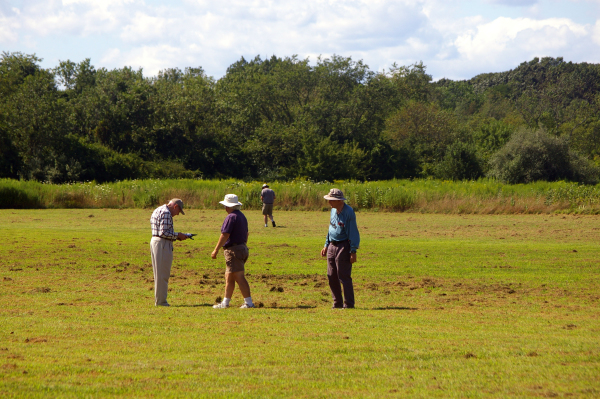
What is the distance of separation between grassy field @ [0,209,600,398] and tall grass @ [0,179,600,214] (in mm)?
19338

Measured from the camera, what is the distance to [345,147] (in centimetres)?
7000

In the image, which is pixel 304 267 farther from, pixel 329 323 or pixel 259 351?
pixel 259 351

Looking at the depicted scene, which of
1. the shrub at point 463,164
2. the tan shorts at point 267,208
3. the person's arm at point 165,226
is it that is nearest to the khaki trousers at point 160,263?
the person's arm at point 165,226

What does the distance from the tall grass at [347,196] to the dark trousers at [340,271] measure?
1174 inches

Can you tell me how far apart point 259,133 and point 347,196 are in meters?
32.4

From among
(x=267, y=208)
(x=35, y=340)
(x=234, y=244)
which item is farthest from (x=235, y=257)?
(x=267, y=208)

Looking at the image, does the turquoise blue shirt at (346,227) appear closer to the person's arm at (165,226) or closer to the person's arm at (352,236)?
the person's arm at (352,236)

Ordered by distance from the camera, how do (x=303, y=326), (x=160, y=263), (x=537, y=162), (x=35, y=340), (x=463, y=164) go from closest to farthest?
(x=35, y=340) < (x=303, y=326) < (x=160, y=263) < (x=537, y=162) < (x=463, y=164)

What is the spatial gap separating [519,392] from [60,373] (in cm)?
405

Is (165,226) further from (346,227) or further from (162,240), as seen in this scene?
(346,227)

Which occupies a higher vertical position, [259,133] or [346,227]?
[259,133]

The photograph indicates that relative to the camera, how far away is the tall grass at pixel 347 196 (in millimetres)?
38281

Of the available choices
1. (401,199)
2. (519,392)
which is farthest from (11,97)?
(519,392)

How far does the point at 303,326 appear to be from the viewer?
8266 millimetres
